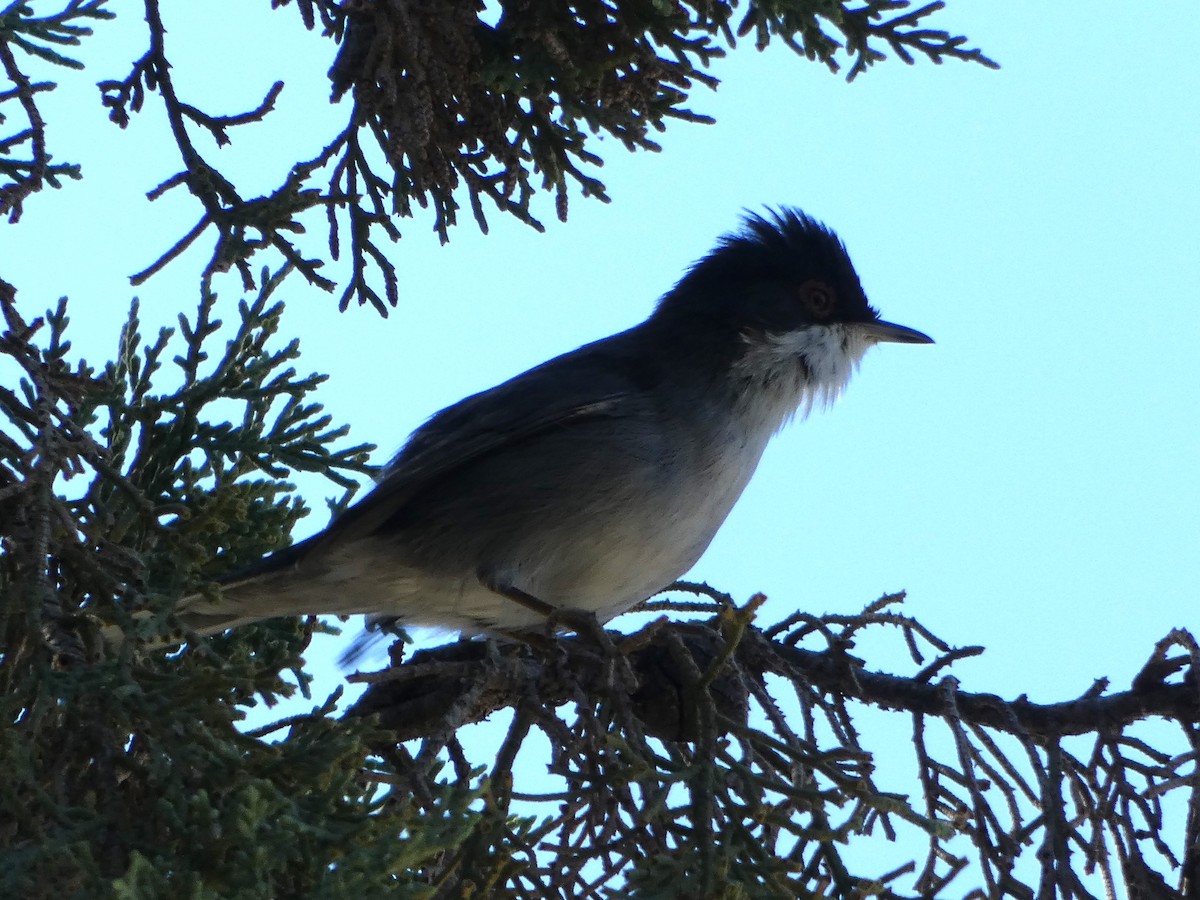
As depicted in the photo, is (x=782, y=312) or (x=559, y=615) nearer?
(x=559, y=615)

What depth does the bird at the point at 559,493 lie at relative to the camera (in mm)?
4734

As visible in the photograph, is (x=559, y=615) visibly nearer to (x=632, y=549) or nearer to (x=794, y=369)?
(x=632, y=549)

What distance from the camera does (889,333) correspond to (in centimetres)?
594

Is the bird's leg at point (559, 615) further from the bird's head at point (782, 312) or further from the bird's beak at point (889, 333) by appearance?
the bird's beak at point (889, 333)

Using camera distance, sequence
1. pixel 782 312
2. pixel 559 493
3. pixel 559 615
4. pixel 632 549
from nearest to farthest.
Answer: pixel 559 615
pixel 632 549
pixel 559 493
pixel 782 312

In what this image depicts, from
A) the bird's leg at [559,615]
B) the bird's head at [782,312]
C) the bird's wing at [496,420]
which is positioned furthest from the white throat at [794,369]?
the bird's leg at [559,615]

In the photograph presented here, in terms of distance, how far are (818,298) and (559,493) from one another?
1.70m

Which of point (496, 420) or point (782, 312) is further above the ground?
point (782, 312)

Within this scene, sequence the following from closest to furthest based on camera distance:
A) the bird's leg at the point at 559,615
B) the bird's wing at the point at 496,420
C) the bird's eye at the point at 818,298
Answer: the bird's leg at the point at 559,615
the bird's wing at the point at 496,420
the bird's eye at the point at 818,298

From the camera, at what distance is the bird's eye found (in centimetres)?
584

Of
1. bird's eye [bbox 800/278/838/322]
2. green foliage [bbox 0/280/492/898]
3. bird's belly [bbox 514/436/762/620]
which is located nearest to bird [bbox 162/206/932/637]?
bird's belly [bbox 514/436/762/620]

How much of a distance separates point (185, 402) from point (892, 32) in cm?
253

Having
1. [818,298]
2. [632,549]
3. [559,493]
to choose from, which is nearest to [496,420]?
[559,493]

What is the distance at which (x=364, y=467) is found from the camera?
190 inches
